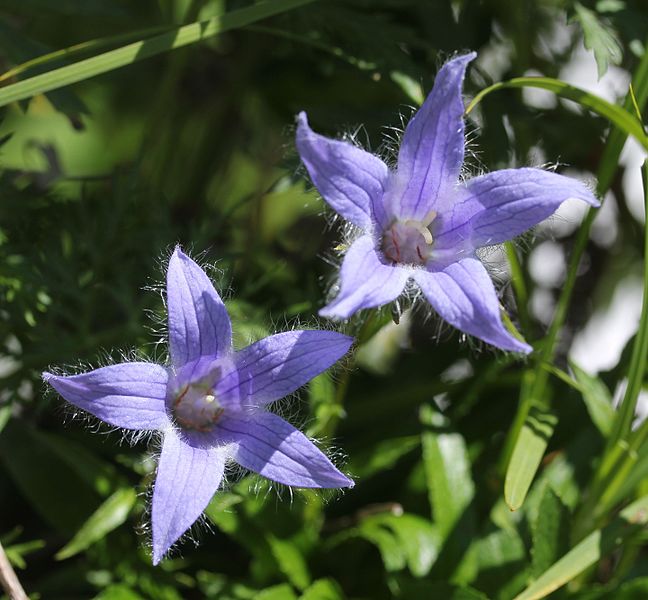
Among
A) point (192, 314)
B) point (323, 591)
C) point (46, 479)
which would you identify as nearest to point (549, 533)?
point (323, 591)

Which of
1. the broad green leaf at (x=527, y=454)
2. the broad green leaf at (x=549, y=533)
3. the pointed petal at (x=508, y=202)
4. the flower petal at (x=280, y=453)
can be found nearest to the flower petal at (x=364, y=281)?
the pointed petal at (x=508, y=202)

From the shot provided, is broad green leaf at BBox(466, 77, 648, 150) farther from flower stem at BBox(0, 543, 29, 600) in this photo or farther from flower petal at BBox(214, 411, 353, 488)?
flower stem at BBox(0, 543, 29, 600)

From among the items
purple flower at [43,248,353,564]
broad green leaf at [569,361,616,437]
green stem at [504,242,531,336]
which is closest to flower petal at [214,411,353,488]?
purple flower at [43,248,353,564]

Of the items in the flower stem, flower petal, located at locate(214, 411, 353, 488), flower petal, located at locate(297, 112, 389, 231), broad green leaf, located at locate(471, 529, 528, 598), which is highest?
flower petal, located at locate(297, 112, 389, 231)

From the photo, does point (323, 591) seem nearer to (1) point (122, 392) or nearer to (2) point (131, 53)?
(1) point (122, 392)

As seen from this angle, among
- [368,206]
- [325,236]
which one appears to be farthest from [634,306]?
[368,206]

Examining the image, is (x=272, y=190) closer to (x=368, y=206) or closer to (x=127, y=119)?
(x=368, y=206)

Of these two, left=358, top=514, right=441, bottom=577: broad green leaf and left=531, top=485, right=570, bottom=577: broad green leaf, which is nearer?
A: left=531, top=485, right=570, bottom=577: broad green leaf
